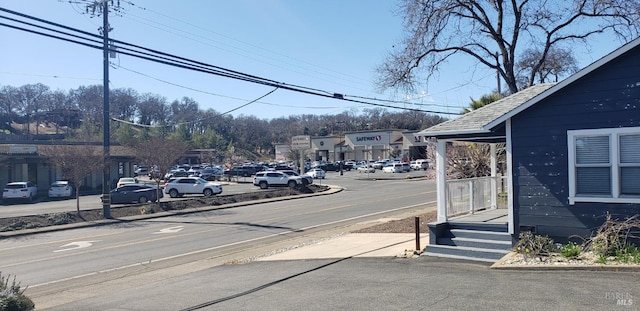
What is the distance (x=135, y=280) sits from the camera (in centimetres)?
1272

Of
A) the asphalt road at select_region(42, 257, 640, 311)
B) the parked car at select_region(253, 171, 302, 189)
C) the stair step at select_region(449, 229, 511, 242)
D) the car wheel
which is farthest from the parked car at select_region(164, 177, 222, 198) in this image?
the stair step at select_region(449, 229, 511, 242)

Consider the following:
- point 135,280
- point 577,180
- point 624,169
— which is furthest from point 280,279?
point 624,169

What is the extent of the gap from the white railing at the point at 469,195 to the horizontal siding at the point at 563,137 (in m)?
2.30

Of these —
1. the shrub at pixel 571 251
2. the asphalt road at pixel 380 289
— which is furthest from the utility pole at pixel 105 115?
the shrub at pixel 571 251

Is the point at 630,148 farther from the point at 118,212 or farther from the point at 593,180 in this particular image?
the point at 118,212

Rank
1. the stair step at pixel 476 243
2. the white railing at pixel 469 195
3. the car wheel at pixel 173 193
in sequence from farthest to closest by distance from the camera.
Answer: the car wheel at pixel 173 193 → the white railing at pixel 469 195 → the stair step at pixel 476 243

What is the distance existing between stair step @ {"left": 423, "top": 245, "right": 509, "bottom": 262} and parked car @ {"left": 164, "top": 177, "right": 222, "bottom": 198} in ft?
107

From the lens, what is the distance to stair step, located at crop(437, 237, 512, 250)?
11.9 m

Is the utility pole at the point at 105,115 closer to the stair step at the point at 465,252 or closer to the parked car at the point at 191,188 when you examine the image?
the parked car at the point at 191,188

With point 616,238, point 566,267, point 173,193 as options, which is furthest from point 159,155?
point 616,238

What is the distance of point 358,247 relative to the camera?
14586mm

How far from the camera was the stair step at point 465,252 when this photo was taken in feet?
37.6

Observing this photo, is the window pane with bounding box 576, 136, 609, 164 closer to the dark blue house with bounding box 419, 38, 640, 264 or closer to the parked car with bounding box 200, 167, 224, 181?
the dark blue house with bounding box 419, 38, 640, 264

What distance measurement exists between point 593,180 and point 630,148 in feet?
2.95
